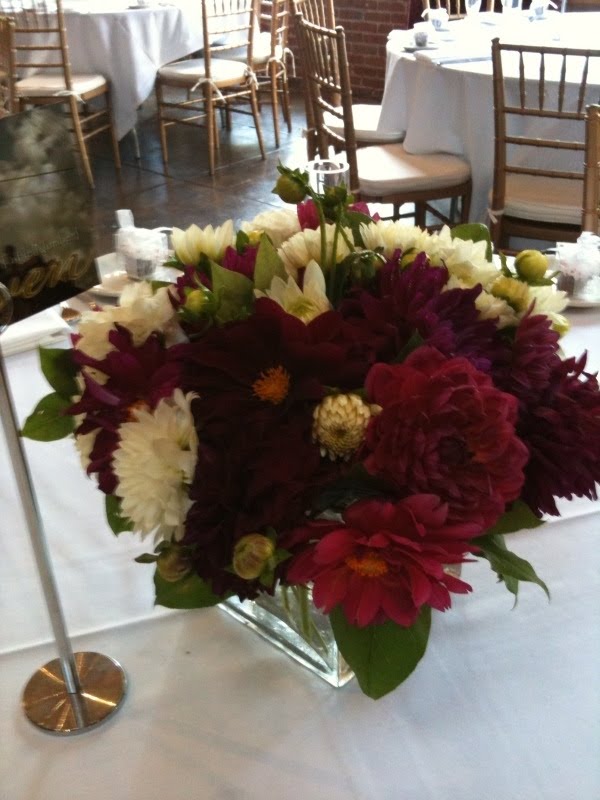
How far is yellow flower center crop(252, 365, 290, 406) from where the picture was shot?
1.64 feet

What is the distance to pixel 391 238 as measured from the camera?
25.3 inches

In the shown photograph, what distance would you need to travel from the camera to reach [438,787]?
0.60 meters

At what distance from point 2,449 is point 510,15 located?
10.6 feet

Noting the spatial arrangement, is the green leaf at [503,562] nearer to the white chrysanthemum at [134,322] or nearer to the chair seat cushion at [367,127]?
the white chrysanthemum at [134,322]

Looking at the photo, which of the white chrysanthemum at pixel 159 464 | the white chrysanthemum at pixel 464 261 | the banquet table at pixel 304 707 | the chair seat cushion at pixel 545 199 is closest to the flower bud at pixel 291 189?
the white chrysanthemum at pixel 464 261

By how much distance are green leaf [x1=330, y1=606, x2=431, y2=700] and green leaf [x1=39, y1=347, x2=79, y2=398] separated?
0.25m

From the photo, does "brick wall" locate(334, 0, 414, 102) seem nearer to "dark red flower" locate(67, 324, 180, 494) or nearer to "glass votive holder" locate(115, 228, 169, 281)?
"glass votive holder" locate(115, 228, 169, 281)

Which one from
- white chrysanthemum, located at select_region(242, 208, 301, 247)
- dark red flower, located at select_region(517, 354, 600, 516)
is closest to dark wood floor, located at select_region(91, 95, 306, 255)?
white chrysanthemum, located at select_region(242, 208, 301, 247)

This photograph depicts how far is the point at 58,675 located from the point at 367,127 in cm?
288

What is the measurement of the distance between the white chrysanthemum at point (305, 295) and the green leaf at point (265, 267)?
0.01 metres

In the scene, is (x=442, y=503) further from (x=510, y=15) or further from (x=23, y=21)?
(x=23, y=21)

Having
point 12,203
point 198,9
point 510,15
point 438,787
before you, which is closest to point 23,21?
point 198,9

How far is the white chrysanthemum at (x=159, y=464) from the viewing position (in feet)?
1.60

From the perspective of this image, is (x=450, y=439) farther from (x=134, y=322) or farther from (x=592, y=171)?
(x=592, y=171)
